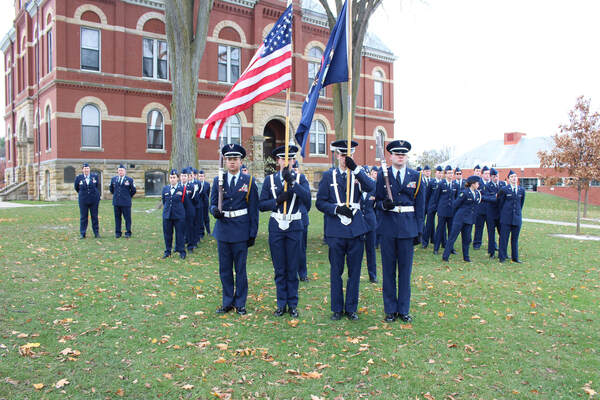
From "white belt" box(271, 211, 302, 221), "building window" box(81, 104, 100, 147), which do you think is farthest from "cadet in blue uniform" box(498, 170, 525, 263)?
"building window" box(81, 104, 100, 147)

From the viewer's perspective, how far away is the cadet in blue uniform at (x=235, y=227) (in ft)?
20.7

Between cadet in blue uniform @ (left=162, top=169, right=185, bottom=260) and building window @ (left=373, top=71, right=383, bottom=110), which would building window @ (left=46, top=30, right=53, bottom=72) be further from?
building window @ (left=373, top=71, right=383, bottom=110)

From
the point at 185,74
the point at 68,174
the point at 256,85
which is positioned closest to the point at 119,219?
the point at 185,74

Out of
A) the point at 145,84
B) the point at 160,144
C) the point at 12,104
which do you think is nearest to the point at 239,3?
the point at 145,84

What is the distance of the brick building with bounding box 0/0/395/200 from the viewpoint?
26391mm

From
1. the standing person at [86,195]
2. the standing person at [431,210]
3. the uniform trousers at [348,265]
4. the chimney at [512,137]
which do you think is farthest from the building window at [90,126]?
the chimney at [512,137]

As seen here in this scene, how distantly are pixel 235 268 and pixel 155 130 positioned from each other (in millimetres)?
24983

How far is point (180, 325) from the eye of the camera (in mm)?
5867

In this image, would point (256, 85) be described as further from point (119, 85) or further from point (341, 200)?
point (119, 85)

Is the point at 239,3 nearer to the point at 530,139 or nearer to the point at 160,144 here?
the point at 160,144

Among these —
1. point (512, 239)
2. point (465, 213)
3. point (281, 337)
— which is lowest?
point (281, 337)

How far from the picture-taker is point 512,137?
61594mm

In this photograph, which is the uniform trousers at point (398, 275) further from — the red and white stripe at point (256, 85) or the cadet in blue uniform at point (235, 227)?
the red and white stripe at point (256, 85)

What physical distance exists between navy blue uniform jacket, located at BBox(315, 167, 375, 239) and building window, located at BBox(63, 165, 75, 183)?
24.6 meters
